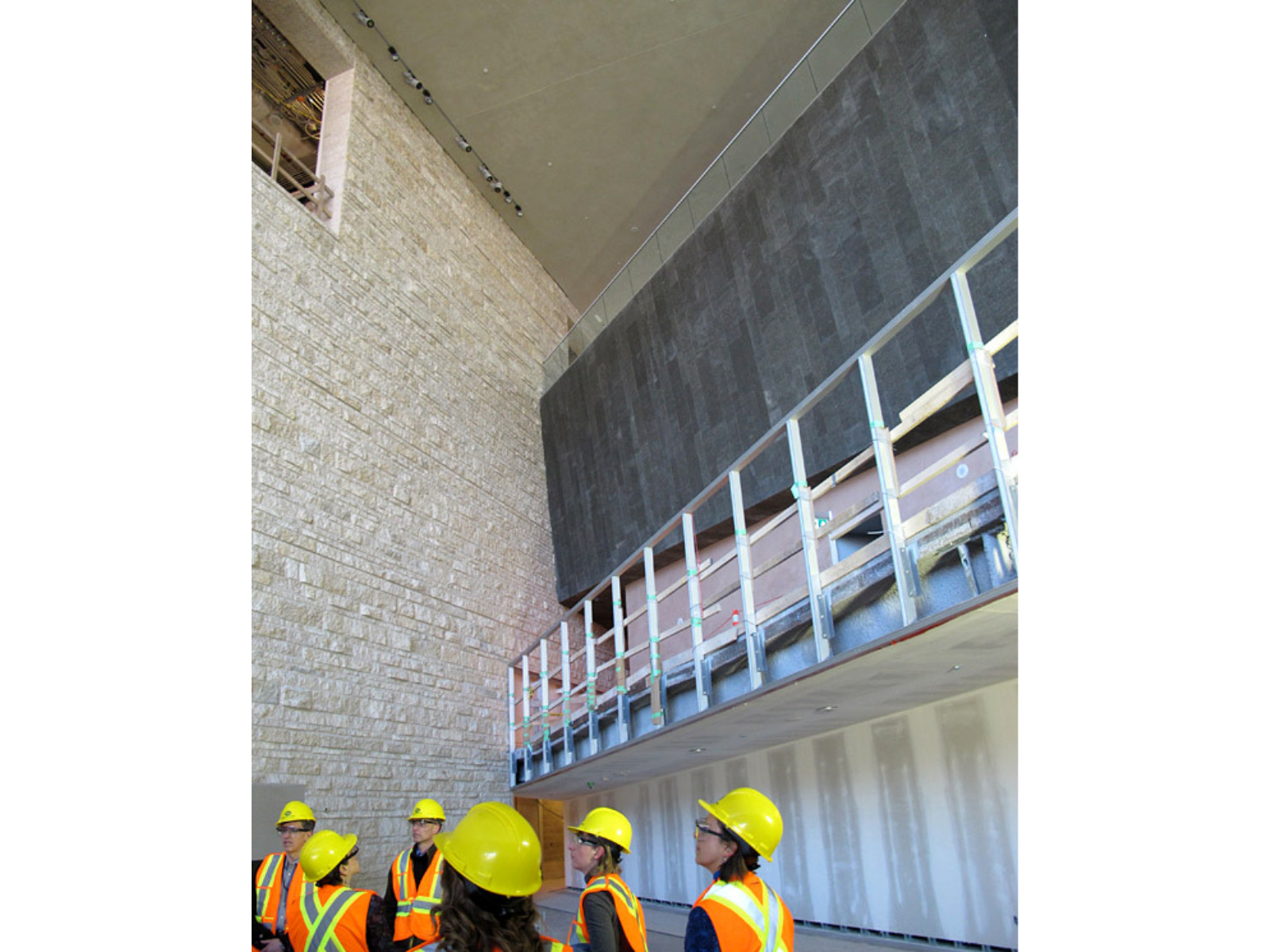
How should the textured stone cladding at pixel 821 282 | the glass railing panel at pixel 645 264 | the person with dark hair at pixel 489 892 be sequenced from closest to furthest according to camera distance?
the person with dark hair at pixel 489 892 → the textured stone cladding at pixel 821 282 → the glass railing panel at pixel 645 264

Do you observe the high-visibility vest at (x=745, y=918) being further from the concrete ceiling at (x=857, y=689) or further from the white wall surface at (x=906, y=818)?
the white wall surface at (x=906, y=818)

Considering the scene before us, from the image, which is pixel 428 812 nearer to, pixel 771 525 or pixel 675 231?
pixel 771 525

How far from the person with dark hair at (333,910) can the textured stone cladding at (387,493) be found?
11.9 feet

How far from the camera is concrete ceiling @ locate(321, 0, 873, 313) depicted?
11.5m

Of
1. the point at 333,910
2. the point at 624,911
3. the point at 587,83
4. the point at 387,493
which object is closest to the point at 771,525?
the point at 624,911

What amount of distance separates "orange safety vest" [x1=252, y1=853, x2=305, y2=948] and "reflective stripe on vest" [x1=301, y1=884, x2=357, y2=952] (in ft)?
2.82

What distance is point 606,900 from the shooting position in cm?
313

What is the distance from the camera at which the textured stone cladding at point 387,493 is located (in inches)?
303

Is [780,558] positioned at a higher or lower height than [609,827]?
higher

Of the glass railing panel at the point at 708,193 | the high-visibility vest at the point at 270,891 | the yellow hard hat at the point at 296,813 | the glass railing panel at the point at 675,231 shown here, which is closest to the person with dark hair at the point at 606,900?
the high-visibility vest at the point at 270,891

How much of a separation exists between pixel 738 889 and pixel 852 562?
199 centimetres

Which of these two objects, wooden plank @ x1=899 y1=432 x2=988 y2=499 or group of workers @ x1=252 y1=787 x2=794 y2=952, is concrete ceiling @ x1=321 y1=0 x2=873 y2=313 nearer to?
wooden plank @ x1=899 y1=432 x2=988 y2=499

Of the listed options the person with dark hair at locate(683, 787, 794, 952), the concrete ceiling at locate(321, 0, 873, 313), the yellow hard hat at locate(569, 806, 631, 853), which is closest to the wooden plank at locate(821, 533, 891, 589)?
the person with dark hair at locate(683, 787, 794, 952)
